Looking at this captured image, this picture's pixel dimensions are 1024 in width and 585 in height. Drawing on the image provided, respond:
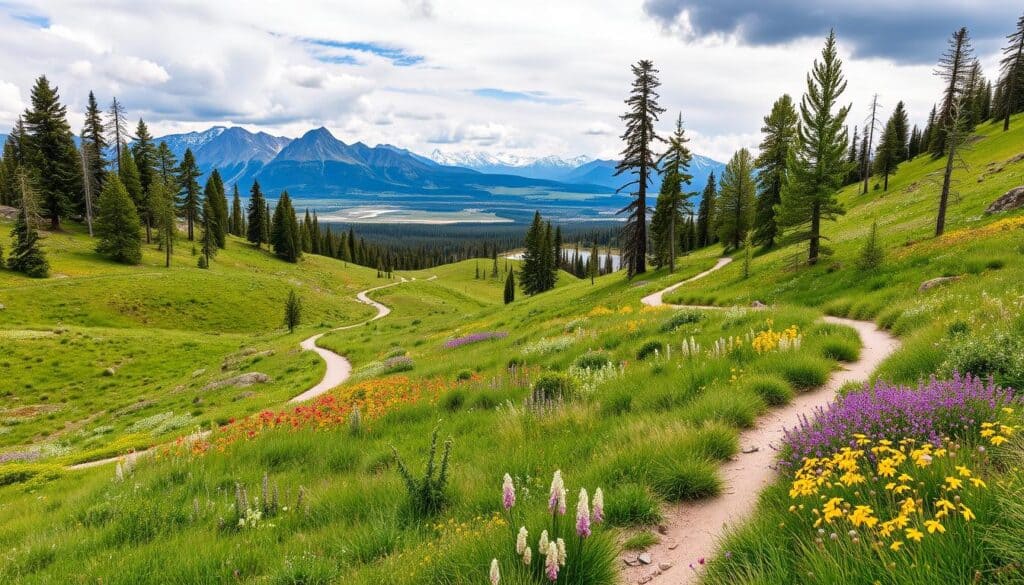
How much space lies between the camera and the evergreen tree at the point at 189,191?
8050 centimetres

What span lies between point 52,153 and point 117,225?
21.0 metres

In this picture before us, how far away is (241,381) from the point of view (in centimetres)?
2502

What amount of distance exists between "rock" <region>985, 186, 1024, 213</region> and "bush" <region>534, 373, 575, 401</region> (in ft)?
96.6

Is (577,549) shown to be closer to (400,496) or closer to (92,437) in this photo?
(400,496)

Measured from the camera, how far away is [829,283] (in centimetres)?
1978

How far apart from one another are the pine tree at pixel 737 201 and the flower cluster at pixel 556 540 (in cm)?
5688

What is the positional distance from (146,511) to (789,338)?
1139 centimetres

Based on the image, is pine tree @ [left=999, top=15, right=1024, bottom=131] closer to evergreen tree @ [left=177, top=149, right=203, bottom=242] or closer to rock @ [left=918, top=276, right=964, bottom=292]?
rock @ [left=918, top=276, right=964, bottom=292]

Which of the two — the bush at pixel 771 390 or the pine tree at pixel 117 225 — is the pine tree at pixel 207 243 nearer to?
the pine tree at pixel 117 225

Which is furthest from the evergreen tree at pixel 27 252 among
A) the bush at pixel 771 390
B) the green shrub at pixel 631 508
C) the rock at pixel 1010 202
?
the rock at pixel 1010 202

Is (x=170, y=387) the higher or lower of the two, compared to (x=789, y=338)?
lower

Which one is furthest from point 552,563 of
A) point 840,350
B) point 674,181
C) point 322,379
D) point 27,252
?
point 27,252

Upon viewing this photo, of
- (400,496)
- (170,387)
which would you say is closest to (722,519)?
(400,496)

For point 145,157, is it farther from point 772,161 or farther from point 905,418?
point 905,418
